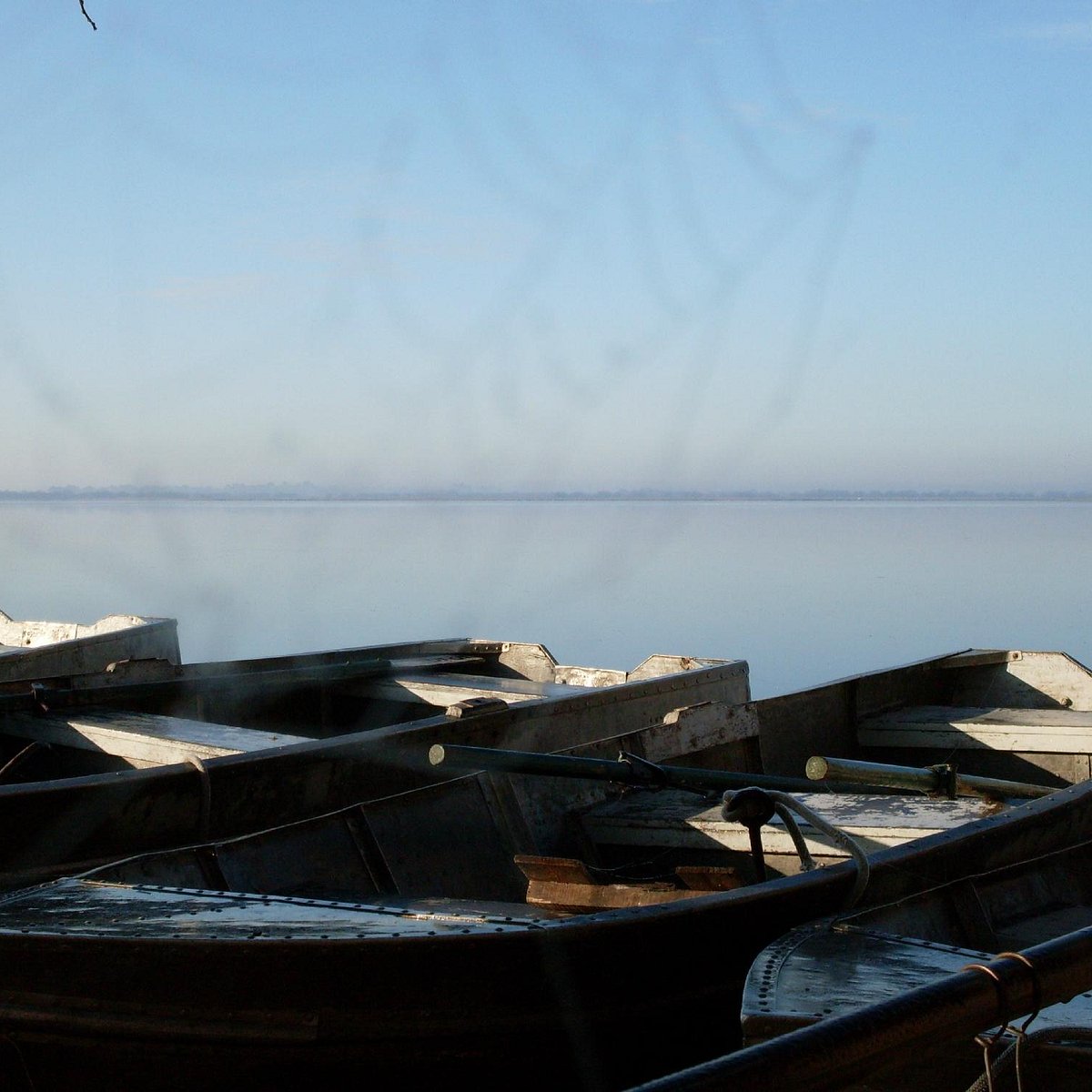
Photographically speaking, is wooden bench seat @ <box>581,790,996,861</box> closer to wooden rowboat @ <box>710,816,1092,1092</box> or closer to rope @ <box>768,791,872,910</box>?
wooden rowboat @ <box>710,816,1092,1092</box>

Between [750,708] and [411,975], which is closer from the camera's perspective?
[411,975]

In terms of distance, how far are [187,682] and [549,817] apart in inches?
134

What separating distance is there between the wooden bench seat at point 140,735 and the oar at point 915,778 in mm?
2706

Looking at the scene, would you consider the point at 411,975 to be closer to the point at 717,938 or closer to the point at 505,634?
the point at 717,938

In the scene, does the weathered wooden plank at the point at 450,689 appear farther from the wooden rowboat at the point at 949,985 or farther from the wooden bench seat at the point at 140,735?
the wooden rowboat at the point at 949,985

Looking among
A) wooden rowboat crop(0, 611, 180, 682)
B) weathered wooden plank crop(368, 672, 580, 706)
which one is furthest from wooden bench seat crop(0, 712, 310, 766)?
weathered wooden plank crop(368, 672, 580, 706)

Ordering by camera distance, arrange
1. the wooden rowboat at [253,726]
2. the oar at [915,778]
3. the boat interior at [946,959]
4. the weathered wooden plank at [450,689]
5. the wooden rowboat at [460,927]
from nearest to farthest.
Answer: the boat interior at [946,959] < the wooden rowboat at [460,927] < the wooden rowboat at [253,726] < the oar at [915,778] < the weathered wooden plank at [450,689]

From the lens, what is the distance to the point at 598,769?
19.5ft

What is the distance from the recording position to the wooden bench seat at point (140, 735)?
22.4ft

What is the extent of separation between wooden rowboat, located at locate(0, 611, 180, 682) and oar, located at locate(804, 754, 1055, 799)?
5.40 meters

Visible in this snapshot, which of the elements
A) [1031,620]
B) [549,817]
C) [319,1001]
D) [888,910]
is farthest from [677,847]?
[1031,620]

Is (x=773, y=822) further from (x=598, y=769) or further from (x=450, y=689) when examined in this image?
(x=450, y=689)

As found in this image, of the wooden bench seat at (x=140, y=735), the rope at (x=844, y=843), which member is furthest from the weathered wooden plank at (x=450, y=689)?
the rope at (x=844, y=843)

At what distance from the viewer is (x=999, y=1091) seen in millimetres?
3312
